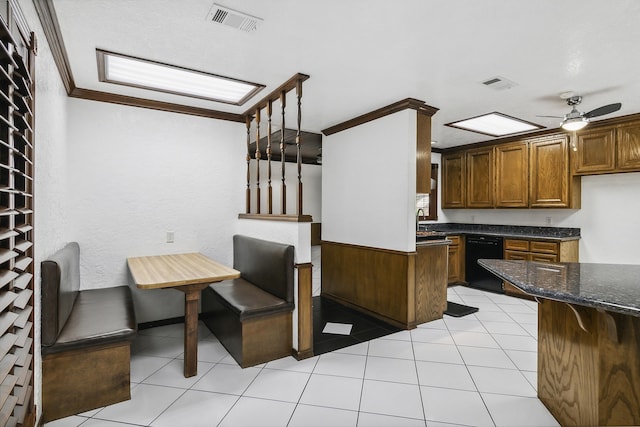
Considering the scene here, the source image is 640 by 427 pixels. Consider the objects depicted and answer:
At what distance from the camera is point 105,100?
3.35 m

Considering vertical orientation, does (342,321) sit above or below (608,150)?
below

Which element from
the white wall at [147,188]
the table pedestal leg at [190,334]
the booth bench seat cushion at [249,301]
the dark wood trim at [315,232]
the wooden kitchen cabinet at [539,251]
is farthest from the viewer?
the dark wood trim at [315,232]

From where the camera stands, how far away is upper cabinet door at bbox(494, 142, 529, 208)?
510 cm

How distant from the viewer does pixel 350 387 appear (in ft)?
7.82

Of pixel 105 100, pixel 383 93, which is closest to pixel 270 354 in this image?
pixel 383 93

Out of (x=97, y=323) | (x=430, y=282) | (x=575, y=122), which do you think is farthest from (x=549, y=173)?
(x=97, y=323)

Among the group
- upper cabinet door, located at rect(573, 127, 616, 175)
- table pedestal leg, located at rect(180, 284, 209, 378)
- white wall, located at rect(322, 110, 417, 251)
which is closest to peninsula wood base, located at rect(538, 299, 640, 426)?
white wall, located at rect(322, 110, 417, 251)

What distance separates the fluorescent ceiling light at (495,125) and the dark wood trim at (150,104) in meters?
3.02

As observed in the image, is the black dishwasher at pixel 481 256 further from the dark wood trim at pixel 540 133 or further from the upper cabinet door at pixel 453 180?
the dark wood trim at pixel 540 133

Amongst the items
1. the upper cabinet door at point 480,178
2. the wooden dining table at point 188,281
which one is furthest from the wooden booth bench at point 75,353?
the upper cabinet door at point 480,178

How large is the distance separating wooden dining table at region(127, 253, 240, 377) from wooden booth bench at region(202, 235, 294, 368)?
1.07ft

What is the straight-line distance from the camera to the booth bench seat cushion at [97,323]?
2.07 meters

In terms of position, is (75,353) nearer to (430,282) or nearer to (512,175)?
(430,282)

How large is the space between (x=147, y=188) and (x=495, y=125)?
15.2ft
